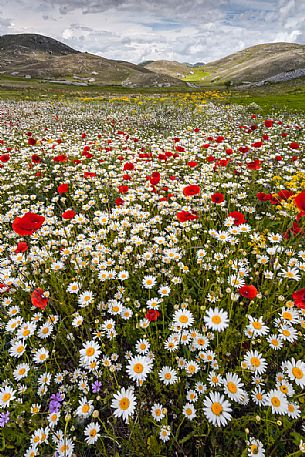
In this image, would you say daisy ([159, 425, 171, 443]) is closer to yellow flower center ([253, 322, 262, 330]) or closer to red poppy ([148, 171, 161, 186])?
yellow flower center ([253, 322, 262, 330])

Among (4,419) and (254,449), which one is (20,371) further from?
(254,449)

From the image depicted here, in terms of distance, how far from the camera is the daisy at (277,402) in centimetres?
191

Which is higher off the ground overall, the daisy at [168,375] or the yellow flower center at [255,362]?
the yellow flower center at [255,362]

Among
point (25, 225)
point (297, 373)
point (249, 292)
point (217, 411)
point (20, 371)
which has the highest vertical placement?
point (25, 225)

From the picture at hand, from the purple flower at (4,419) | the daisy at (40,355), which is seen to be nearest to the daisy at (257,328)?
the daisy at (40,355)

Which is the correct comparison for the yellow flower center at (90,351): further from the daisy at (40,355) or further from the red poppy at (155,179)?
the red poppy at (155,179)

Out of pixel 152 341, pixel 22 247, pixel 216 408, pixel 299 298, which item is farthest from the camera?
pixel 22 247

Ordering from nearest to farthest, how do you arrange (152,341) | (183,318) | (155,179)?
(183,318) < (152,341) < (155,179)

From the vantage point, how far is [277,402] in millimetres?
1943

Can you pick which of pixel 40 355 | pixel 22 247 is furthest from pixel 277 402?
pixel 22 247

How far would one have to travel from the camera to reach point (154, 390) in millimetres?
2594

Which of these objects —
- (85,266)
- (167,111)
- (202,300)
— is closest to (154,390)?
(202,300)

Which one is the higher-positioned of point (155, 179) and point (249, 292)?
point (155, 179)

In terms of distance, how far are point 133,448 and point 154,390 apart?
0.58 metres
